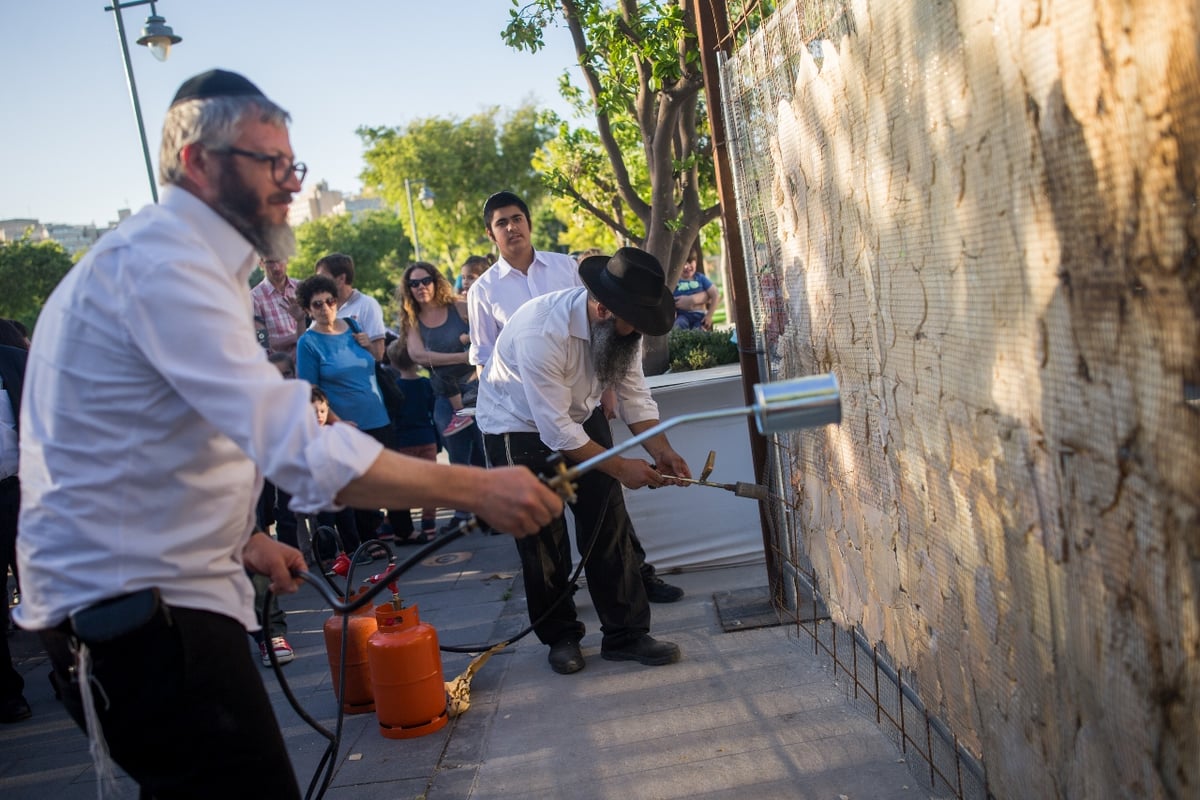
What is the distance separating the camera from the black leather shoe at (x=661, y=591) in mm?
5180

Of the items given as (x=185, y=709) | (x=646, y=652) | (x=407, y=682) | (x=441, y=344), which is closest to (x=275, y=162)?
(x=185, y=709)

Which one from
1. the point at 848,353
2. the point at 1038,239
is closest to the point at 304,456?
the point at 1038,239

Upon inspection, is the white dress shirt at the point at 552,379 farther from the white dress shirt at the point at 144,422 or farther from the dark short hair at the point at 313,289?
the dark short hair at the point at 313,289

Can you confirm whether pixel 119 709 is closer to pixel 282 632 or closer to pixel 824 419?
pixel 824 419

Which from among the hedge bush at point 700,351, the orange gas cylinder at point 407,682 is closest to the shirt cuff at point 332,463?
the orange gas cylinder at point 407,682

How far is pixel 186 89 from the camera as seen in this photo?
6.82ft

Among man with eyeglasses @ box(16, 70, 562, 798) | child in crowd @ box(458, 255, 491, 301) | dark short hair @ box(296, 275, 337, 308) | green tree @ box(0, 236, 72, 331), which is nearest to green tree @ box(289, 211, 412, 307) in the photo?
green tree @ box(0, 236, 72, 331)

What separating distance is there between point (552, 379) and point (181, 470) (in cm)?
221

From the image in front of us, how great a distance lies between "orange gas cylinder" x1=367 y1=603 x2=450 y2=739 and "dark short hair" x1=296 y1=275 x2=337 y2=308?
3.33m

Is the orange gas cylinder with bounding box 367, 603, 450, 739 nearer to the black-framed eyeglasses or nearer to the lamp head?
the black-framed eyeglasses

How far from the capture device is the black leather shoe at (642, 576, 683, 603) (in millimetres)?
5180

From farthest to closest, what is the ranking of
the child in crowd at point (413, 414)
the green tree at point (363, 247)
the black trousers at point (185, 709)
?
the green tree at point (363, 247), the child in crowd at point (413, 414), the black trousers at point (185, 709)

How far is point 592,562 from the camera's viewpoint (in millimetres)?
4324

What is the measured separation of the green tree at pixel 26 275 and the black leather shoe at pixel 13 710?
35429 mm
